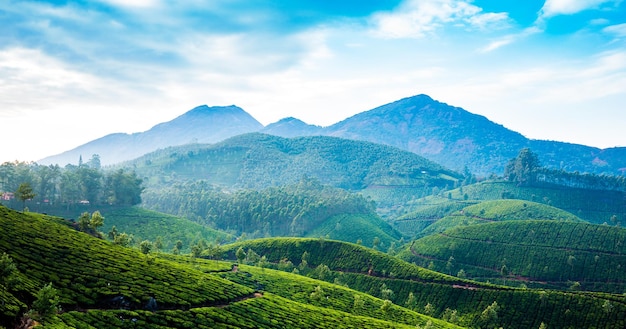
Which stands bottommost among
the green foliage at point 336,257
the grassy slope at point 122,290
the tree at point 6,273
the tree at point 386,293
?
the tree at point 386,293

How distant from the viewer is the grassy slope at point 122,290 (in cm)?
5909

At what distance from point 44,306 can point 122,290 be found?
18440mm

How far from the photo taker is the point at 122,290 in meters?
67.5

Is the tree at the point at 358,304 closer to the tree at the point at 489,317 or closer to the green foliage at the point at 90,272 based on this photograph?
the green foliage at the point at 90,272

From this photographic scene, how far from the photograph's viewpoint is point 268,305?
8894cm

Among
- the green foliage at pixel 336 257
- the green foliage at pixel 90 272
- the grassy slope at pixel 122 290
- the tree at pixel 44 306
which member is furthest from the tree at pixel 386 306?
the tree at pixel 44 306

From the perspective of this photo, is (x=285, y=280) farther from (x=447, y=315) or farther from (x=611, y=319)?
(x=611, y=319)

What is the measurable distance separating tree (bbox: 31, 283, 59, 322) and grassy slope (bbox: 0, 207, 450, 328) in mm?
Result: 1239

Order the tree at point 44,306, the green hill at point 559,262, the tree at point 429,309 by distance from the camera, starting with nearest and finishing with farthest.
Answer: the tree at point 44,306, the tree at point 429,309, the green hill at point 559,262

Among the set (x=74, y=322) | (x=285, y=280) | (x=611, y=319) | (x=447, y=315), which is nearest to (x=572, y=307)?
(x=611, y=319)

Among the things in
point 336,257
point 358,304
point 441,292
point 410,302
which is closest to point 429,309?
point 410,302

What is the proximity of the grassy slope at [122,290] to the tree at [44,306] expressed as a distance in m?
1.24

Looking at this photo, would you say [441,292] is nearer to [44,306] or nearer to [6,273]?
[44,306]

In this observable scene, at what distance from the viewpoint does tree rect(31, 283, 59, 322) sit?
49.1 m
